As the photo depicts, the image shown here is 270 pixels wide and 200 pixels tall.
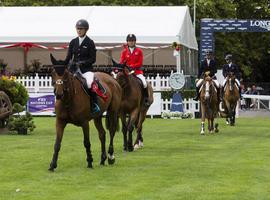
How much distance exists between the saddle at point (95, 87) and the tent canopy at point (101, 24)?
68.7 ft

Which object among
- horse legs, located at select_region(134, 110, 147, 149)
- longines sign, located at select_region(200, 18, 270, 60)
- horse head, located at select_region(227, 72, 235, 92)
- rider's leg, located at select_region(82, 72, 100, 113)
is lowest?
horse legs, located at select_region(134, 110, 147, 149)

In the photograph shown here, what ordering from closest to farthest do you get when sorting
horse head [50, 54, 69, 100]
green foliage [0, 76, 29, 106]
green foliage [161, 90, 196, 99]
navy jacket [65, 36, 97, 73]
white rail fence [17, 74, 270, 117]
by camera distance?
horse head [50, 54, 69, 100] → navy jacket [65, 36, 97, 73] → green foliage [0, 76, 29, 106] → green foliage [161, 90, 196, 99] → white rail fence [17, 74, 270, 117]

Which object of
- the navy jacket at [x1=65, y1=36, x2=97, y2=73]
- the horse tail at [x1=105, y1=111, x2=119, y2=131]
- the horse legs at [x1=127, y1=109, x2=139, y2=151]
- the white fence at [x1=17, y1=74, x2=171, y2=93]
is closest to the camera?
the navy jacket at [x1=65, y1=36, x2=97, y2=73]

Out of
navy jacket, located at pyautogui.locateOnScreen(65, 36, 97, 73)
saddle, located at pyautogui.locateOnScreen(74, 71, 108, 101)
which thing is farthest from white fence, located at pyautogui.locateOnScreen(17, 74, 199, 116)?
navy jacket, located at pyautogui.locateOnScreen(65, 36, 97, 73)

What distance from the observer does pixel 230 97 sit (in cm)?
2780

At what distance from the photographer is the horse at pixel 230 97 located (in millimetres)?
27578

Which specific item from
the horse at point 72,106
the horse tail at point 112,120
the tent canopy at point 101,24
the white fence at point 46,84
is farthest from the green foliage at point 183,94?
the horse at point 72,106

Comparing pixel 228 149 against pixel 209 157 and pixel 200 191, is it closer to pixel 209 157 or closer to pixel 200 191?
pixel 209 157

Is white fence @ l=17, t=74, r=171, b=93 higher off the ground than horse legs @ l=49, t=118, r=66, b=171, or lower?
higher

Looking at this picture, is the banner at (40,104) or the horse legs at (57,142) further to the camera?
the banner at (40,104)

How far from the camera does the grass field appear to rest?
34.1ft

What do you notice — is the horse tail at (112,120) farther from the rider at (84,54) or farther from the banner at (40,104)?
the banner at (40,104)

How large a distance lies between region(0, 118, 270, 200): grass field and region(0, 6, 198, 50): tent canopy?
49.4ft

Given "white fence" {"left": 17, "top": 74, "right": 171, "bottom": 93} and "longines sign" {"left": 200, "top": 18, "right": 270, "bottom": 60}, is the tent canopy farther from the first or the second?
"white fence" {"left": 17, "top": 74, "right": 171, "bottom": 93}
